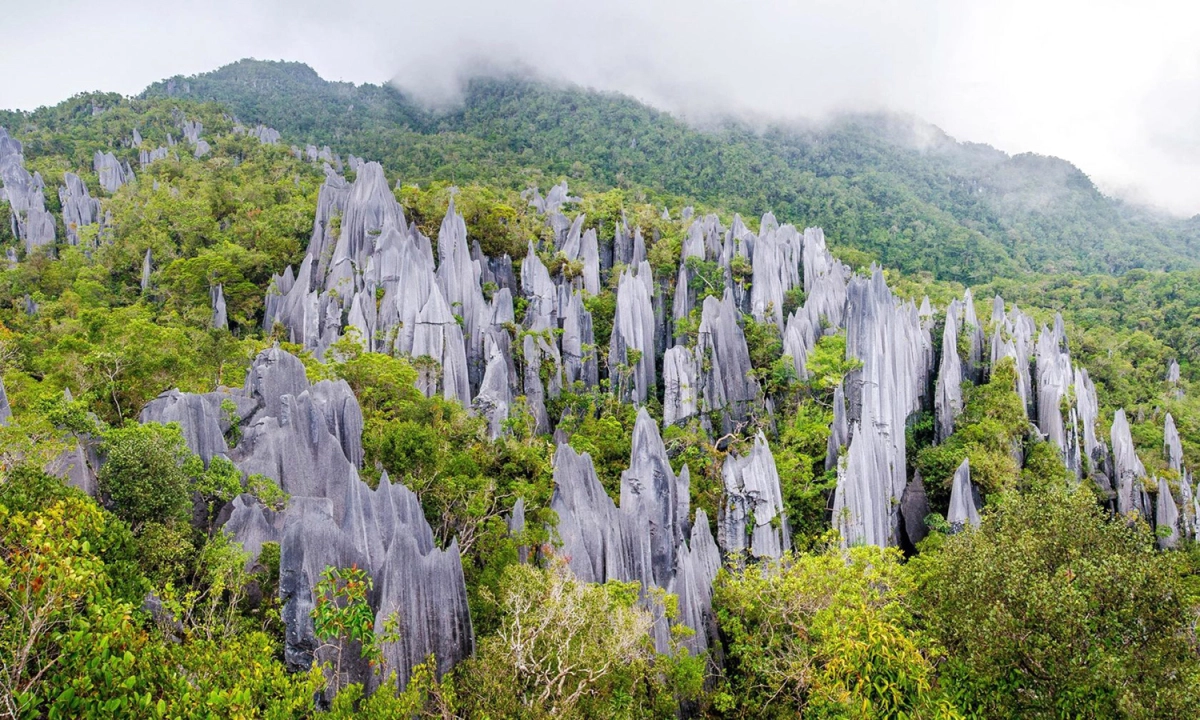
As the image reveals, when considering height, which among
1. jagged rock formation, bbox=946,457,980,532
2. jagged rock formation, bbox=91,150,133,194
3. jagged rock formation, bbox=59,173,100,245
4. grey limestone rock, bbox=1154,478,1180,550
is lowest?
grey limestone rock, bbox=1154,478,1180,550

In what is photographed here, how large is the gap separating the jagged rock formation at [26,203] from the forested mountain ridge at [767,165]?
2487 cm

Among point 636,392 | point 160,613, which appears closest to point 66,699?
point 160,613

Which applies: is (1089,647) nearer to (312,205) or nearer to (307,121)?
(312,205)

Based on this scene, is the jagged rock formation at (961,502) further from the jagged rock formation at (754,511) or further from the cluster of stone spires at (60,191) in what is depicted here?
the cluster of stone spires at (60,191)

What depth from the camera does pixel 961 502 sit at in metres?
24.2

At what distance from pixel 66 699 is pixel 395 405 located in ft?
54.5

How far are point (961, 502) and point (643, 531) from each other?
43.5 feet

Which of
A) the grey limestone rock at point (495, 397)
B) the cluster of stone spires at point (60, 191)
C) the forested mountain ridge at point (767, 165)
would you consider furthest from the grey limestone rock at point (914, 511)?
the cluster of stone spires at point (60, 191)

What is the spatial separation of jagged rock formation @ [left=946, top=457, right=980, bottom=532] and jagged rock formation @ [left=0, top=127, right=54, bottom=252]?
49519mm

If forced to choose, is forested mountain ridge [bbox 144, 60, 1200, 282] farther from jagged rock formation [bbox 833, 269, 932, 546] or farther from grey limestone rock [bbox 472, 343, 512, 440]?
grey limestone rock [bbox 472, 343, 512, 440]

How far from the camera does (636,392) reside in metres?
31.9

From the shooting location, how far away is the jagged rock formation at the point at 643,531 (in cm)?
1719

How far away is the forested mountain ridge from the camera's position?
2431 inches

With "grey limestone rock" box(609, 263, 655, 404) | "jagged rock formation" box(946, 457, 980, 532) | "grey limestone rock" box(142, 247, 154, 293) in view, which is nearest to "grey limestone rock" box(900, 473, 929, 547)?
"jagged rock formation" box(946, 457, 980, 532)
